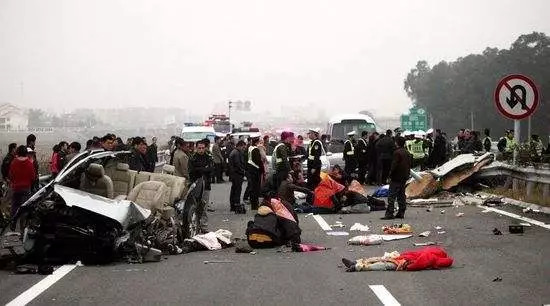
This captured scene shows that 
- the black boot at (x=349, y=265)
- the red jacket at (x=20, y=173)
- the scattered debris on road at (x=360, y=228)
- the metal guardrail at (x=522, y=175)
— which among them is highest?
the red jacket at (x=20, y=173)

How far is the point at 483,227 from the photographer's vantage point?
14609 millimetres

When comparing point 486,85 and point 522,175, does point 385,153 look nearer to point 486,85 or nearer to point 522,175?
point 522,175

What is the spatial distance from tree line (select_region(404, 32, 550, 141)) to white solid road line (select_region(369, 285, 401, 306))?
5874cm

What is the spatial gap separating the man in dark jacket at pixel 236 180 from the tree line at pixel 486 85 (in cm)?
4862

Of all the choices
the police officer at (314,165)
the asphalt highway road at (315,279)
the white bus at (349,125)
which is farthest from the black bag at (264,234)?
the white bus at (349,125)

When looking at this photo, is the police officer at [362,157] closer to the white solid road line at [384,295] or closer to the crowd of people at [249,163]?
the crowd of people at [249,163]

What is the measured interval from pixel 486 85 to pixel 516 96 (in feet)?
206

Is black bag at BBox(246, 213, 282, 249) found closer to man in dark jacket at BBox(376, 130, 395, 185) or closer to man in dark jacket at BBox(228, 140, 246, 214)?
man in dark jacket at BBox(228, 140, 246, 214)

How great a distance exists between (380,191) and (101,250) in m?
11.6

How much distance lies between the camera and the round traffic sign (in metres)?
17.0

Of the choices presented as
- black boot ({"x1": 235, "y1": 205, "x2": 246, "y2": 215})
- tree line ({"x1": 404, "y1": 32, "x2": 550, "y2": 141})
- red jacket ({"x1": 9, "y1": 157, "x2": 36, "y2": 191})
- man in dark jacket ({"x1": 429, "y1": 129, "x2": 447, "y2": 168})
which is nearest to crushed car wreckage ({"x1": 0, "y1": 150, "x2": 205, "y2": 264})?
red jacket ({"x1": 9, "y1": 157, "x2": 36, "y2": 191})

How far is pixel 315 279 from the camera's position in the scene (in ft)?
31.2

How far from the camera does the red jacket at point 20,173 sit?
15.8 meters

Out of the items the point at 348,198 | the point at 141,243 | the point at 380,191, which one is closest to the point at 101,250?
the point at 141,243
